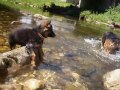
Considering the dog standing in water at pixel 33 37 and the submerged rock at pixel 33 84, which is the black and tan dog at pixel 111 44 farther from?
the submerged rock at pixel 33 84

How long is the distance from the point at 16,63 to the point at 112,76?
342 cm

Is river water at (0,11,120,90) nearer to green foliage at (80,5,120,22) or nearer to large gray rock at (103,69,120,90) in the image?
large gray rock at (103,69,120,90)

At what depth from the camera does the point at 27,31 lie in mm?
10359

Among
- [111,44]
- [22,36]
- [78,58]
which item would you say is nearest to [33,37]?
[22,36]

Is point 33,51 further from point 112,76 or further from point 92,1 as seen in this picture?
point 92,1

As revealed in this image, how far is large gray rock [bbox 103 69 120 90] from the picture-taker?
10038mm

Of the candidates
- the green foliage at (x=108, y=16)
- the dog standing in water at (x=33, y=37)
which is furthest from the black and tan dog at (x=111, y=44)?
the green foliage at (x=108, y=16)

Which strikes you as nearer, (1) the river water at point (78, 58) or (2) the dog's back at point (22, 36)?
(2) the dog's back at point (22, 36)

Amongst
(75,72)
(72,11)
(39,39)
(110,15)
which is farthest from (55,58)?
(72,11)

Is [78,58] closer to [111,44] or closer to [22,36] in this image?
[111,44]

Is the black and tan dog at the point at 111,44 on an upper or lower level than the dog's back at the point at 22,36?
lower

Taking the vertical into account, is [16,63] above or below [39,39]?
below

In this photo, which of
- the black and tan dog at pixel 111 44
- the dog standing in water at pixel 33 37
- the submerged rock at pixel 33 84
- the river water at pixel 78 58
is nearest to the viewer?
the submerged rock at pixel 33 84

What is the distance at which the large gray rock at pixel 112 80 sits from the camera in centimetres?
1004
